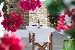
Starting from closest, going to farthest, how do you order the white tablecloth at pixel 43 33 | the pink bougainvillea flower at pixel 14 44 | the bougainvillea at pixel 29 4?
the pink bougainvillea flower at pixel 14 44
the bougainvillea at pixel 29 4
the white tablecloth at pixel 43 33

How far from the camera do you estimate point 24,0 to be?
1.61 m

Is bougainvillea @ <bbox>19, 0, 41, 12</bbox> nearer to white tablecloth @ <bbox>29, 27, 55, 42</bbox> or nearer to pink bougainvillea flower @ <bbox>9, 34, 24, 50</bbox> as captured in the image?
pink bougainvillea flower @ <bbox>9, 34, 24, 50</bbox>

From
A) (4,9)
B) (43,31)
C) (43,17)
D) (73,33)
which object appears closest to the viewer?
(73,33)

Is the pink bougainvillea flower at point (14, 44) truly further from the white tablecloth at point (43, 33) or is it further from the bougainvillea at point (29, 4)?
the white tablecloth at point (43, 33)

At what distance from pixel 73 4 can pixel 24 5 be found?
1.23m

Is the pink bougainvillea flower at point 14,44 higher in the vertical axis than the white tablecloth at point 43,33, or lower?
higher

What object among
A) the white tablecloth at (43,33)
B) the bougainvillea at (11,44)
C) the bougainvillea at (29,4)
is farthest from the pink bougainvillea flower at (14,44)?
the white tablecloth at (43,33)

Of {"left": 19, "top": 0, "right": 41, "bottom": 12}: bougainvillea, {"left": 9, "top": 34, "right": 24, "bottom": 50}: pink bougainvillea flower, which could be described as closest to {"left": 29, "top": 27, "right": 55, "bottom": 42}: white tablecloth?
{"left": 19, "top": 0, "right": 41, "bottom": 12}: bougainvillea

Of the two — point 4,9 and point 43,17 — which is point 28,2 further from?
point 43,17

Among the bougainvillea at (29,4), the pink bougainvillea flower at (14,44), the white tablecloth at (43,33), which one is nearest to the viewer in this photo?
the pink bougainvillea flower at (14,44)

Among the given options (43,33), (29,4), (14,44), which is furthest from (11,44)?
(43,33)

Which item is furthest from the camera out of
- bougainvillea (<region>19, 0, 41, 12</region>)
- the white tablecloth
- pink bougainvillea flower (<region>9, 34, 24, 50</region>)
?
the white tablecloth

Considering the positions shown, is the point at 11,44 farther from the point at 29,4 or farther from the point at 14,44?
the point at 29,4

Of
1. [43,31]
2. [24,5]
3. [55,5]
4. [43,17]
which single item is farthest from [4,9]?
[43,17]
